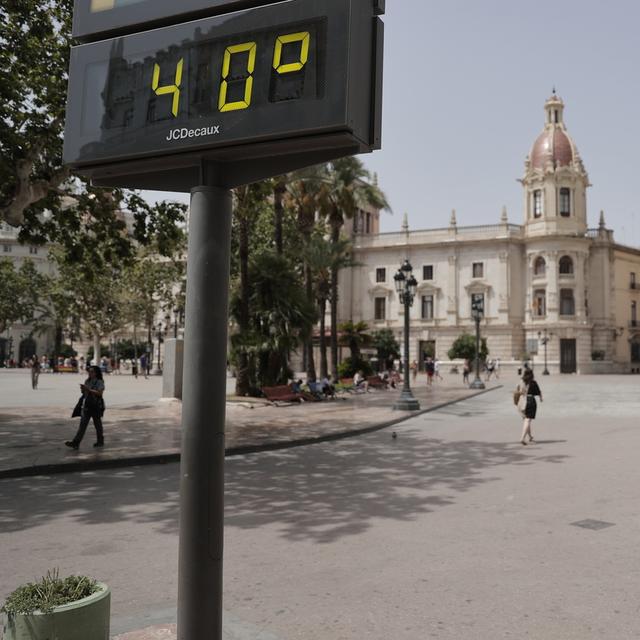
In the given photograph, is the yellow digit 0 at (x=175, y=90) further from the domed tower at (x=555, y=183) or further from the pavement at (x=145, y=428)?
the domed tower at (x=555, y=183)

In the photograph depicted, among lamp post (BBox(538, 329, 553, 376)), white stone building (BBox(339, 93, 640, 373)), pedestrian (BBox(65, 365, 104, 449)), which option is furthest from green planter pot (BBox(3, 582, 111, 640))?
white stone building (BBox(339, 93, 640, 373))

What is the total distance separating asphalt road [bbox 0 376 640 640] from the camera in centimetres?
414

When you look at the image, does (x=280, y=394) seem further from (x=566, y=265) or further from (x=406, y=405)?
(x=566, y=265)

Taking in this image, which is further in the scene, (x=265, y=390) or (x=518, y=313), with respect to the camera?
(x=518, y=313)

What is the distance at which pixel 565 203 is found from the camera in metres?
59.2

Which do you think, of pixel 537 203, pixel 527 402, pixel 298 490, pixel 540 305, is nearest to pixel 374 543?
pixel 298 490

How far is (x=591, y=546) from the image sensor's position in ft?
18.8

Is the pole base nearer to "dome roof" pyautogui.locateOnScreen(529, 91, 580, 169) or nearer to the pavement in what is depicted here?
the pavement

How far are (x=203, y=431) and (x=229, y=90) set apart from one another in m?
1.52

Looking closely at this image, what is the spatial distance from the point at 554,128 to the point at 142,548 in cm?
6271

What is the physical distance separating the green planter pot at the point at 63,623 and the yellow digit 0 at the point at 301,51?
2.52 metres

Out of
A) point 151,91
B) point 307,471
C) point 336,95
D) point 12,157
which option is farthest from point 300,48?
point 12,157

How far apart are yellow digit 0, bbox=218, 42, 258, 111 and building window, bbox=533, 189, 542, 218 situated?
61.3 metres

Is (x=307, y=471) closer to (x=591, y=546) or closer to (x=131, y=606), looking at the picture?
(x=591, y=546)
